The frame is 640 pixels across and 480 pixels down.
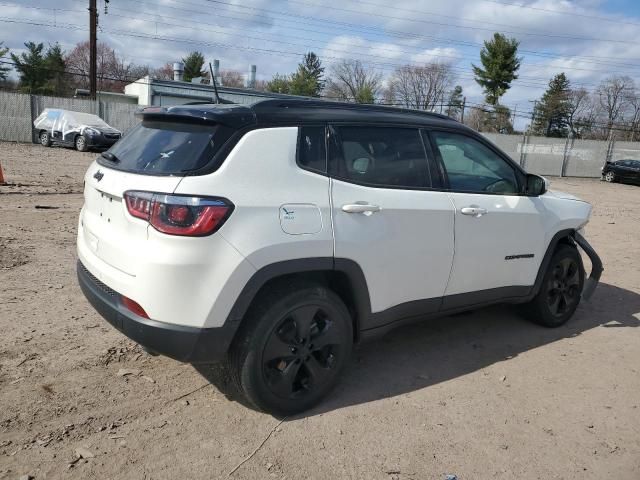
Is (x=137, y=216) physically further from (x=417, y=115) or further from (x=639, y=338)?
(x=639, y=338)

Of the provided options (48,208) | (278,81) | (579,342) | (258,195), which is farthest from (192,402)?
(278,81)

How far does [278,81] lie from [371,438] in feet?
209

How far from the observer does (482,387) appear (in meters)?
3.72

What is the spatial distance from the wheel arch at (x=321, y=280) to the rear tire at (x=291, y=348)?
77 millimetres

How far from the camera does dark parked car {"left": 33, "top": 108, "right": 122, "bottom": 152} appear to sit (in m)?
20.3

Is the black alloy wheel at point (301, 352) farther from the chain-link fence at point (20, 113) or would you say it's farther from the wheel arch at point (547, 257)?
the chain-link fence at point (20, 113)

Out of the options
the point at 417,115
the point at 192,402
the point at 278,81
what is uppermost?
the point at 278,81

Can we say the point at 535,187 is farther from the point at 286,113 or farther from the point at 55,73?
the point at 55,73

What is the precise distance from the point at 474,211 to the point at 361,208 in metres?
1.10

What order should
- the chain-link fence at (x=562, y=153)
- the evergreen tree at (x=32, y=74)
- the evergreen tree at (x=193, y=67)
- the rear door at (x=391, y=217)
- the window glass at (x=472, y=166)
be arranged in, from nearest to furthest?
1. the rear door at (x=391, y=217)
2. the window glass at (x=472, y=166)
3. the chain-link fence at (x=562, y=153)
4. the evergreen tree at (x=32, y=74)
5. the evergreen tree at (x=193, y=67)

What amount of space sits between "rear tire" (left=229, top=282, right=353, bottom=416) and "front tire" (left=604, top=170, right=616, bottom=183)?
29.9 m

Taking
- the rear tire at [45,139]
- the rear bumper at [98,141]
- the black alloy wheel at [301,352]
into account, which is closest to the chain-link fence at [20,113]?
the rear tire at [45,139]

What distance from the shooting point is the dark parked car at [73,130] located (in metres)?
20.3

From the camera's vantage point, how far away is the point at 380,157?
3.50 metres
